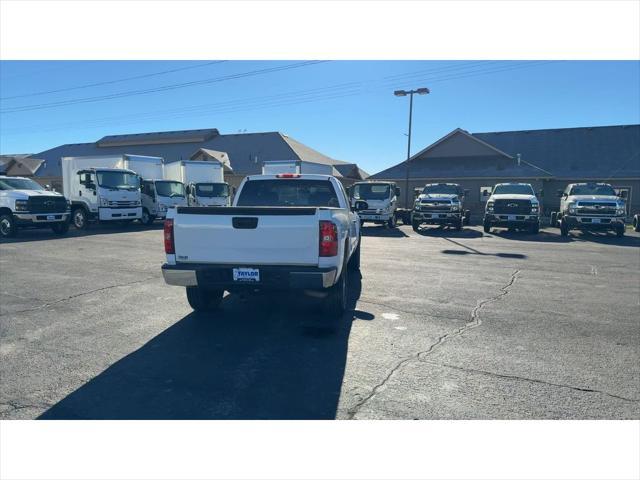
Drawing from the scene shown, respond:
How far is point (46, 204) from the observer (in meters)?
15.8

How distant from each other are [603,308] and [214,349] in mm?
5748

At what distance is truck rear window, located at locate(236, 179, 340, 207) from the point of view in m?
6.97

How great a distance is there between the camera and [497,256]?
1180cm

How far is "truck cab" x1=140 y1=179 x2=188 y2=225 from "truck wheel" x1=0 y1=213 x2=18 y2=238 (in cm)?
582

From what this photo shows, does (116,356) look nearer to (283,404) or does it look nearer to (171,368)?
(171,368)

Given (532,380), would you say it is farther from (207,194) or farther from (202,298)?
(207,194)

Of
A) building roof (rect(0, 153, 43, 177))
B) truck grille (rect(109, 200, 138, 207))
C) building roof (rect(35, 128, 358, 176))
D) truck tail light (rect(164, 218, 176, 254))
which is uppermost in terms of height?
building roof (rect(35, 128, 358, 176))

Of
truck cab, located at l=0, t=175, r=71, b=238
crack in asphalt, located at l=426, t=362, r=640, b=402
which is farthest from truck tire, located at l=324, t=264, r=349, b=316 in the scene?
truck cab, located at l=0, t=175, r=71, b=238

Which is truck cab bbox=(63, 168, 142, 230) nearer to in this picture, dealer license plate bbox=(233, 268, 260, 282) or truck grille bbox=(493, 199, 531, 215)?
dealer license plate bbox=(233, 268, 260, 282)

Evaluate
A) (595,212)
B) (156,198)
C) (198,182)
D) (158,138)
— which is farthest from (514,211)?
(158,138)

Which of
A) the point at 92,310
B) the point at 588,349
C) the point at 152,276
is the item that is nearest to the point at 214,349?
the point at 92,310

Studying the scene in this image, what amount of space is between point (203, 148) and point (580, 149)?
31.8 metres

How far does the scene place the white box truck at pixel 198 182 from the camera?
22875mm

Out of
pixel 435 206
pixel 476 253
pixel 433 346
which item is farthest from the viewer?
pixel 435 206
